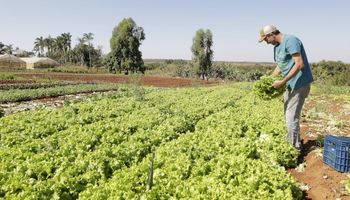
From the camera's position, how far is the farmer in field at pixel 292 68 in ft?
22.2

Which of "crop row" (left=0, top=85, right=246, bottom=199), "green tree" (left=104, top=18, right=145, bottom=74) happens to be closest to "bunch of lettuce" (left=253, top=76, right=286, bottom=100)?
"crop row" (left=0, top=85, right=246, bottom=199)

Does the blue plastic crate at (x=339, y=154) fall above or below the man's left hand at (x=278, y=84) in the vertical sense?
below

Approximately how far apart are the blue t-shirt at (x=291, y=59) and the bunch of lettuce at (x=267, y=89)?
40cm

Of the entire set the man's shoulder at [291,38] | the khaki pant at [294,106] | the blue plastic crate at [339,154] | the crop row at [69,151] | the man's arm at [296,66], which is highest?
the man's shoulder at [291,38]

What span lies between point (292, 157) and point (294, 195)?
198 cm

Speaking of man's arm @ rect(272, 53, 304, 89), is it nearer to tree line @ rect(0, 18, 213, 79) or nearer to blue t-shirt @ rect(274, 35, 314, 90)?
blue t-shirt @ rect(274, 35, 314, 90)

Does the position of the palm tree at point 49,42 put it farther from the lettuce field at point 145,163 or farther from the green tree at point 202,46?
the lettuce field at point 145,163

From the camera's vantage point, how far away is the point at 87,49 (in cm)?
9706

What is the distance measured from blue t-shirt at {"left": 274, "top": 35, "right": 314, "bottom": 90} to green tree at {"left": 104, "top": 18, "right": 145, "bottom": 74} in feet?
181

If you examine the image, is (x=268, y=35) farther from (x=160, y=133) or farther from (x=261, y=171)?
(x=160, y=133)

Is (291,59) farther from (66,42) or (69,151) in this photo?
(66,42)

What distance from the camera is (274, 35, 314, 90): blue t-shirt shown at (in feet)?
22.2

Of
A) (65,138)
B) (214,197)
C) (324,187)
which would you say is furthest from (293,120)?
(65,138)

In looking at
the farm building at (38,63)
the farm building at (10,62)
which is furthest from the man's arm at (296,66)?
the farm building at (38,63)
